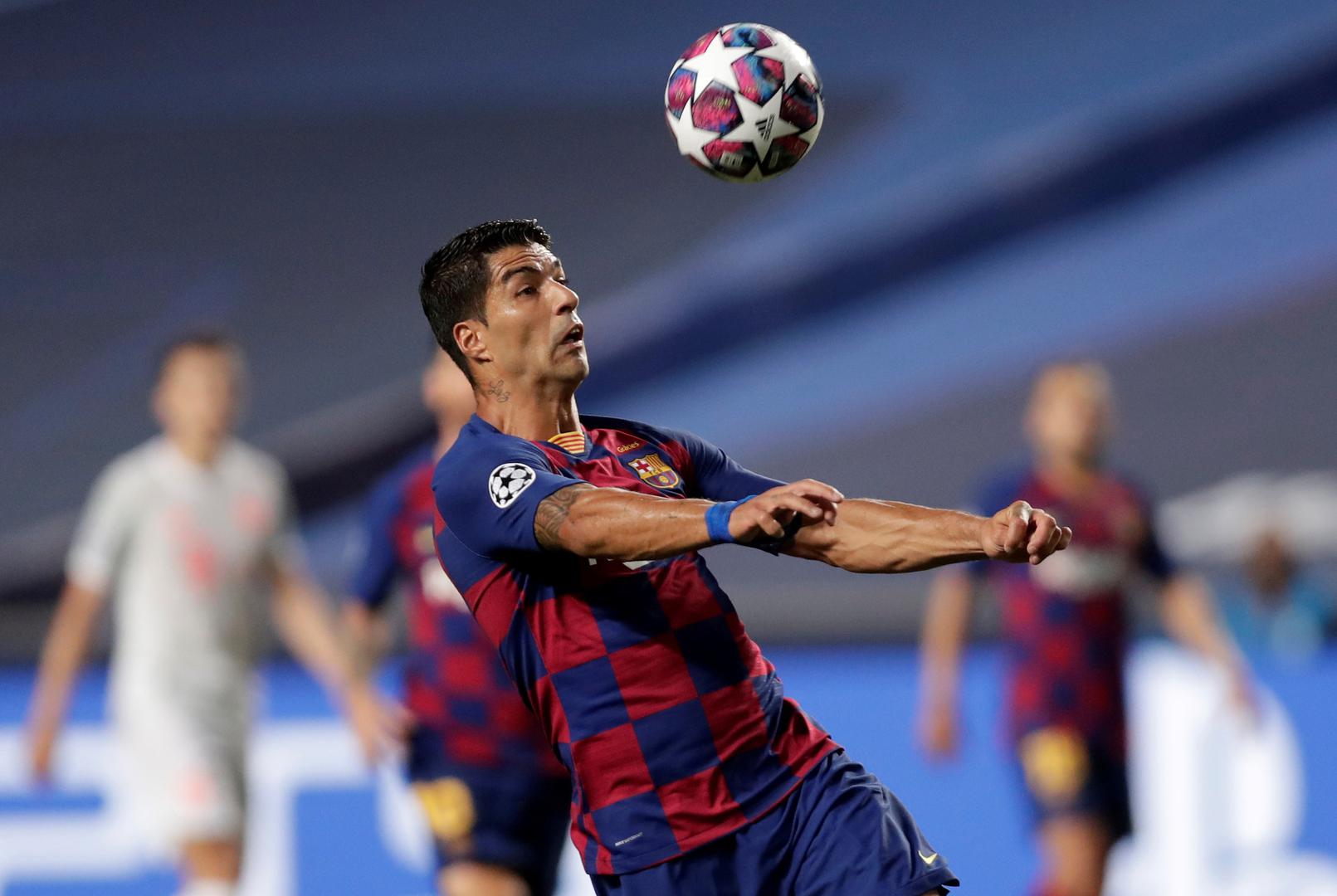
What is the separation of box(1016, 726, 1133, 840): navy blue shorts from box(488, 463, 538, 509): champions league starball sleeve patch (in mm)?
4110

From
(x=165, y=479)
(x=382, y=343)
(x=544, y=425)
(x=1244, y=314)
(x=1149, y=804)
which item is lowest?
(x=1149, y=804)

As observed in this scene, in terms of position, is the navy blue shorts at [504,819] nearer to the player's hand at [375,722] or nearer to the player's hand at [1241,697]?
the player's hand at [375,722]

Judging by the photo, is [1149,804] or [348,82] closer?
[1149,804]

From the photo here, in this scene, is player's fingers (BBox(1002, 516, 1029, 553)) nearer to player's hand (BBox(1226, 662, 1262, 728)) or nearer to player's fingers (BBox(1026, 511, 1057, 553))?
player's fingers (BBox(1026, 511, 1057, 553))

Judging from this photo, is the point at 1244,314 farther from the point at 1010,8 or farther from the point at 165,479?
the point at 165,479

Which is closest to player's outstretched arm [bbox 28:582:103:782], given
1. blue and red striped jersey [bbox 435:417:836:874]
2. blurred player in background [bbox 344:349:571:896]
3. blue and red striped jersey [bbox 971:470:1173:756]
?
blurred player in background [bbox 344:349:571:896]

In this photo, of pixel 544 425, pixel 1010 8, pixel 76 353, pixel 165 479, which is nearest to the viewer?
pixel 544 425

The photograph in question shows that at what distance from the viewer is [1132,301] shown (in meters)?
12.0

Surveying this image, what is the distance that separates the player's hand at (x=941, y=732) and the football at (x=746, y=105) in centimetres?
357

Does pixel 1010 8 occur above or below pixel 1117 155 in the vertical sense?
above

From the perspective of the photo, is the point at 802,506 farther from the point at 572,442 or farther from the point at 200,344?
the point at 200,344

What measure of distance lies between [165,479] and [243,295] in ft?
15.4

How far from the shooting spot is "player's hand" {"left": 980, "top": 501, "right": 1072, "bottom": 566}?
276 cm

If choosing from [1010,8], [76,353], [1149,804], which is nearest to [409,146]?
[76,353]
